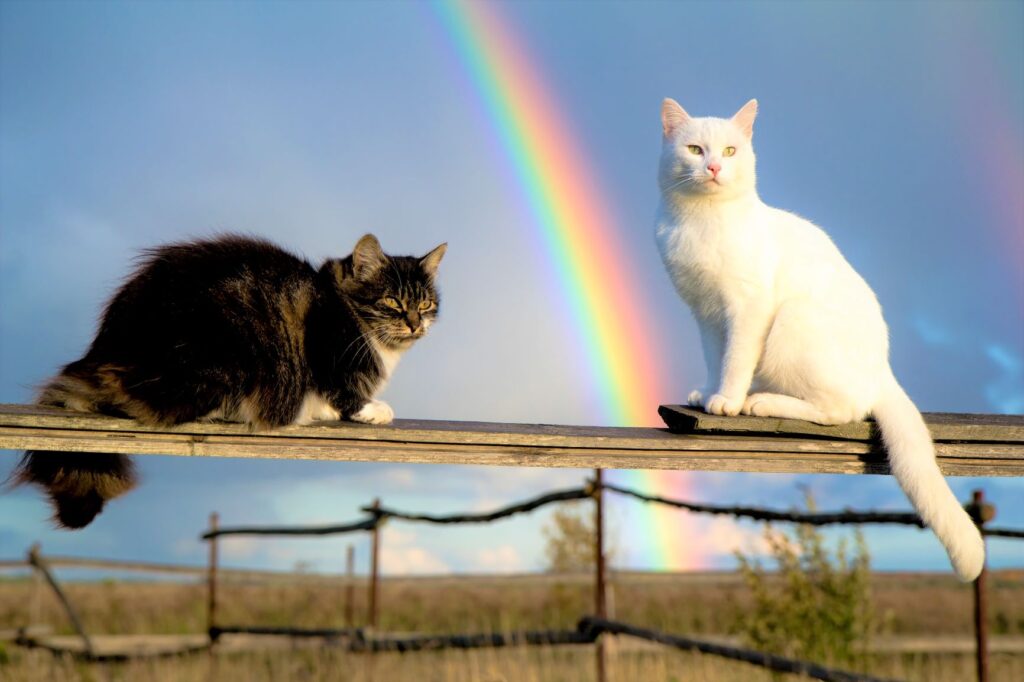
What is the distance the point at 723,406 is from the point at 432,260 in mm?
1452

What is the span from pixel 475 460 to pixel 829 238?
2.00m

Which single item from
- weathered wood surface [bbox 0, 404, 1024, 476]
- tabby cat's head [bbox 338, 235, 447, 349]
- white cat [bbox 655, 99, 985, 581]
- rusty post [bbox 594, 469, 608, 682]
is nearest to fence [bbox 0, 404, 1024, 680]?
weathered wood surface [bbox 0, 404, 1024, 476]

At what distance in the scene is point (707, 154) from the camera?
4.30 m

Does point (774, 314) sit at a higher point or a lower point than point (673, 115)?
lower

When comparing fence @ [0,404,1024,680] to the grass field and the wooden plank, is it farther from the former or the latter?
the grass field

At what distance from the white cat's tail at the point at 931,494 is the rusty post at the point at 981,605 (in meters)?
1.71

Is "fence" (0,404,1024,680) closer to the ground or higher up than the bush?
higher up

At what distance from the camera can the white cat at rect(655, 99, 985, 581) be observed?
12.8 feet

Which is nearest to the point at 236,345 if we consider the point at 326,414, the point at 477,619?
the point at 326,414

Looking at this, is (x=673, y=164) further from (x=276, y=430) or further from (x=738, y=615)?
(x=738, y=615)

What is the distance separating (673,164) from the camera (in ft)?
14.4

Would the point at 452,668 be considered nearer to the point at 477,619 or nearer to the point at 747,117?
the point at 747,117

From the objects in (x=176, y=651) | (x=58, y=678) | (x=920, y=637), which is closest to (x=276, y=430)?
(x=58, y=678)

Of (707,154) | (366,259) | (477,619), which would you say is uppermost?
(707,154)
